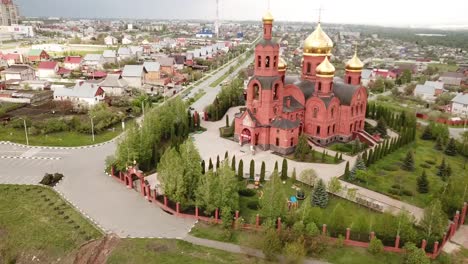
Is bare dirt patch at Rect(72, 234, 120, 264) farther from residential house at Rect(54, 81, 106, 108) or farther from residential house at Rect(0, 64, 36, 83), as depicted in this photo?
residential house at Rect(0, 64, 36, 83)

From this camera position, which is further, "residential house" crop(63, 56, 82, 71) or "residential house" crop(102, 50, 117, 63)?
"residential house" crop(102, 50, 117, 63)

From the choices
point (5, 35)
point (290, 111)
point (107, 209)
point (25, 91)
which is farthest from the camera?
point (5, 35)

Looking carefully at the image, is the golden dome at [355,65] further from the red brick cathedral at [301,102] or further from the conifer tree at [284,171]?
the conifer tree at [284,171]

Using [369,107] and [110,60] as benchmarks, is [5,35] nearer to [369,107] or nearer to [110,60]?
[110,60]

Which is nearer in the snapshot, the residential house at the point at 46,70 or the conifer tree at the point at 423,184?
the conifer tree at the point at 423,184

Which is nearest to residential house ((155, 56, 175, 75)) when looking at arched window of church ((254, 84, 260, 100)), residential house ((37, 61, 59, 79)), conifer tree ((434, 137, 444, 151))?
residential house ((37, 61, 59, 79))

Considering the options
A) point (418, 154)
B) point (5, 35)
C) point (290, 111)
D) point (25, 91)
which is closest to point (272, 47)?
point (290, 111)

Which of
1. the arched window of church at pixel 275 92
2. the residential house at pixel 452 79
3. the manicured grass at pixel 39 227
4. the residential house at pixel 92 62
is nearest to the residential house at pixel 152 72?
the residential house at pixel 92 62
